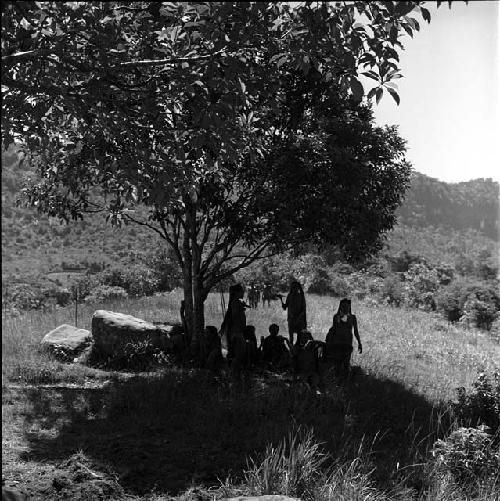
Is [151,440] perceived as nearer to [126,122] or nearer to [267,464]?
[267,464]

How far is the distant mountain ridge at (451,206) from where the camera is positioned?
123750 mm

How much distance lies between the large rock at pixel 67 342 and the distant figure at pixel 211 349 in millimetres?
2638

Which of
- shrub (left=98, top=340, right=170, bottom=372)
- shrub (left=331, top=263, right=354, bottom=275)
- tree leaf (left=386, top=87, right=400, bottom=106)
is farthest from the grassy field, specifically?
shrub (left=331, top=263, right=354, bottom=275)

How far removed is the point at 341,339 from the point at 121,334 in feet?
14.6

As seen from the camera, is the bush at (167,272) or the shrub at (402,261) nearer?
the bush at (167,272)

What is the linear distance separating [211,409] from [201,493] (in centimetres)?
283

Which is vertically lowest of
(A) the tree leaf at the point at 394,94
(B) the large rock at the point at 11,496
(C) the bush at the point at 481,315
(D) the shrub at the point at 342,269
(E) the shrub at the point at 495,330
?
A: (E) the shrub at the point at 495,330

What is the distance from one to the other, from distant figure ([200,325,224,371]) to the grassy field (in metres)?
0.50

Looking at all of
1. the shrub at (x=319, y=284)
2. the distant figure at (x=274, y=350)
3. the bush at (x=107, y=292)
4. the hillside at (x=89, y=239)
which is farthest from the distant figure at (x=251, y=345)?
the shrub at (x=319, y=284)

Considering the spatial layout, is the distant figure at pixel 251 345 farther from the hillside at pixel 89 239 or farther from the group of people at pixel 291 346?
the hillside at pixel 89 239

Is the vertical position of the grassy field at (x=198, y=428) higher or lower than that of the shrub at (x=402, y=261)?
lower

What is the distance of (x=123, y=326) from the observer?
12734mm

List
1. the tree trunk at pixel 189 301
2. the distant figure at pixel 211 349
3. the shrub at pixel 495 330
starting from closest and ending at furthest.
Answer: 1. the distant figure at pixel 211 349
2. the tree trunk at pixel 189 301
3. the shrub at pixel 495 330

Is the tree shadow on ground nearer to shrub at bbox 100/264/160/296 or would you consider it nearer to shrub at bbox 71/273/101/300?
shrub at bbox 100/264/160/296
